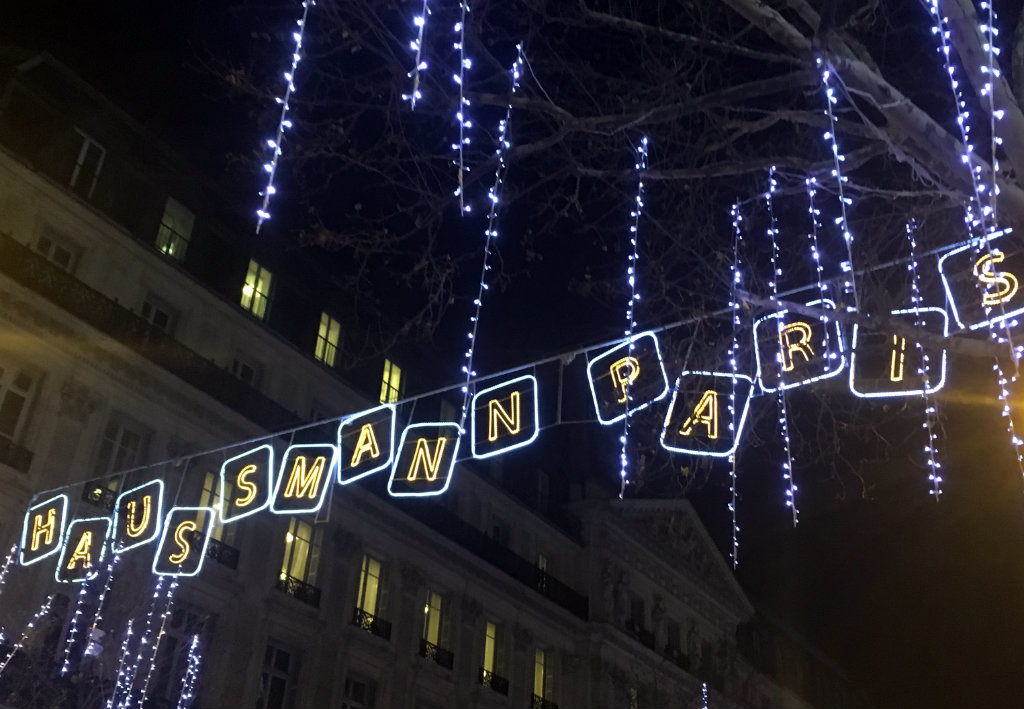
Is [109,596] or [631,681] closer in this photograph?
[109,596]

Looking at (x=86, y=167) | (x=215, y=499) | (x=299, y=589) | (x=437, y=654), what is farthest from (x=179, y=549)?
(x=437, y=654)

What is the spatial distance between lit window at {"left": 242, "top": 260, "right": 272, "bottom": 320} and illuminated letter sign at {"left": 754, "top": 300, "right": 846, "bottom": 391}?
13482 millimetres

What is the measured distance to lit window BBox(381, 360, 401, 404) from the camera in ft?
79.0

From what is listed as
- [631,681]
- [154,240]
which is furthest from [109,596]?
[631,681]

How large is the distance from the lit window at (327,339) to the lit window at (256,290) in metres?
1.69

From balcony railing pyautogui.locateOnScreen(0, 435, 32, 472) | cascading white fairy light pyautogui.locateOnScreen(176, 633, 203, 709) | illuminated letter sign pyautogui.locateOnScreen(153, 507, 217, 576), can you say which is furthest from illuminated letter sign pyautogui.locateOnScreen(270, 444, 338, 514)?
cascading white fairy light pyautogui.locateOnScreen(176, 633, 203, 709)

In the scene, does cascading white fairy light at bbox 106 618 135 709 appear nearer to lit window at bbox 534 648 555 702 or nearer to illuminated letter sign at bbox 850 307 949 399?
illuminated letter sign at bbox 850 307 949 399

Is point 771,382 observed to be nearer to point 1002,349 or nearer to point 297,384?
point 1002,349

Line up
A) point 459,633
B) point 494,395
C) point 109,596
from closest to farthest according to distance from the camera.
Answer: point 494,395 → point 109,596 → point 459,633

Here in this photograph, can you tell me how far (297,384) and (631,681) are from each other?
50.5ft

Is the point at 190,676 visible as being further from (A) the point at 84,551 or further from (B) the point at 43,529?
(B) the point at 43,529

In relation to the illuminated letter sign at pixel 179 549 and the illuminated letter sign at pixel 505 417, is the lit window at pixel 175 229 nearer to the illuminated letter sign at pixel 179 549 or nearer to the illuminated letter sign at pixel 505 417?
the illuminated letter sign at pixel 179 549

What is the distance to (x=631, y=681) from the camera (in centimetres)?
3050


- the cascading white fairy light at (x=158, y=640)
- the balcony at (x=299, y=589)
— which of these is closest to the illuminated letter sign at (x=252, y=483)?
the cascading white fairy light at (x=158, y=640)
